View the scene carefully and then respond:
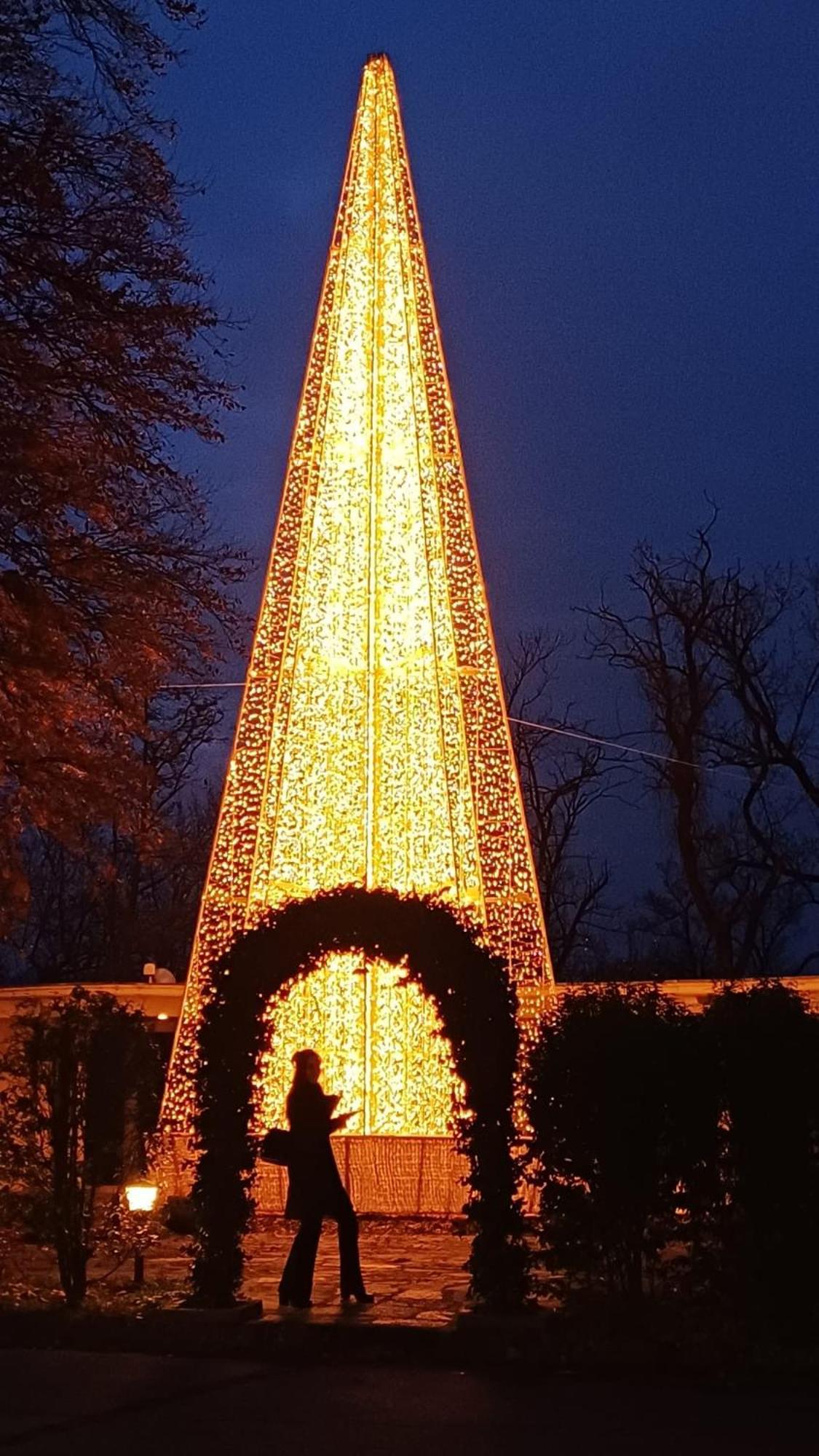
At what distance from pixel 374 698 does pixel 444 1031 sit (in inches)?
255

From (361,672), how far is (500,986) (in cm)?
665

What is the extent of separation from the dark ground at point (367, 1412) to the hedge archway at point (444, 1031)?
1.08m

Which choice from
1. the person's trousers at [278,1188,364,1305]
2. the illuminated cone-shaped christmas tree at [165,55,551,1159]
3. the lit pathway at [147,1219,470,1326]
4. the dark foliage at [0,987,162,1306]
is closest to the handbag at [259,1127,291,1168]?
the person's trousers at [278,1188,364,1305]

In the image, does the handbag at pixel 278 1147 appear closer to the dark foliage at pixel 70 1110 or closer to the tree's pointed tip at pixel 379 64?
the dark foliage at pixel 70 1110

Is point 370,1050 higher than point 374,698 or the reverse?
the reverse

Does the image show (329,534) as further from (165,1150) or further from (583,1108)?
(583,1108)

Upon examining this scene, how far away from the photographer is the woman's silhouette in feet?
30.7

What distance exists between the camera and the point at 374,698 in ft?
51.9

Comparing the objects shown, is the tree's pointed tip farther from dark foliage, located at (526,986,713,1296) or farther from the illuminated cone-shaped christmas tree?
dark foliage, located at (526,986,713,1296)

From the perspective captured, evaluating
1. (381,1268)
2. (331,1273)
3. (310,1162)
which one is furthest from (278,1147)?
(381,1268)

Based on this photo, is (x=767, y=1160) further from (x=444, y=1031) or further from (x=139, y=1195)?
(x=139, y=1195)

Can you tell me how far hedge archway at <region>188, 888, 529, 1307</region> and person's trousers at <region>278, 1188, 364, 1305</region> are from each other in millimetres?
300

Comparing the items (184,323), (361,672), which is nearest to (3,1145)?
(184,323)

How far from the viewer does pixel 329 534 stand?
16.0m
